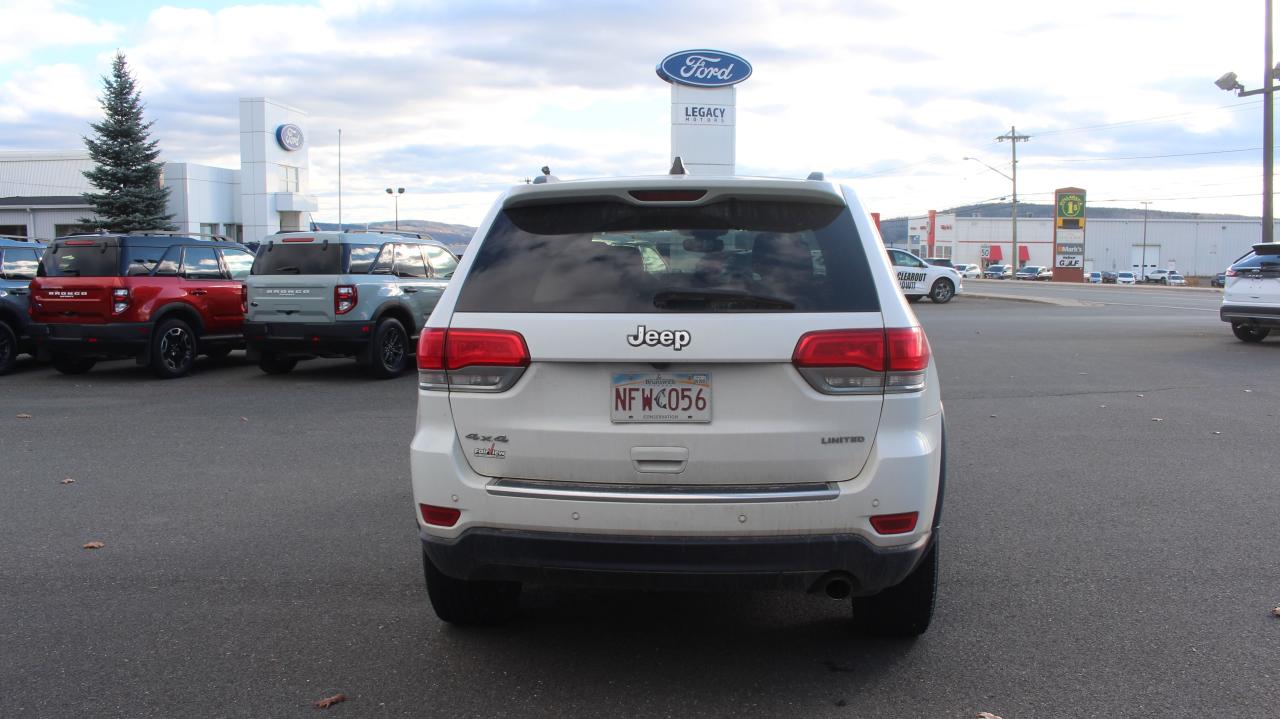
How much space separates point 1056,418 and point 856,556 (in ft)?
23.9

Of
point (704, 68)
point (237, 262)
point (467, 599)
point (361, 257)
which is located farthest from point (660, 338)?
point (704, 68)

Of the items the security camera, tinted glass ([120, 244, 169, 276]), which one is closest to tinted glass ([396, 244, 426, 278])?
tinted glass ([120, 244, 169, 276])

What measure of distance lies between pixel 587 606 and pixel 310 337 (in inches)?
350

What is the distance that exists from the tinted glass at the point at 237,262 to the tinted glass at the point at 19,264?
9.35 feet

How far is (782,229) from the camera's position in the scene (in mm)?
3750

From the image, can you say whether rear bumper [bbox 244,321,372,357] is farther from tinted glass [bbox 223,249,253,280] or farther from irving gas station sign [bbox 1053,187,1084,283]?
irving gas station sign [bbox 1053,187,1084,283]

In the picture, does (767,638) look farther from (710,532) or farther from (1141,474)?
(1141,474)

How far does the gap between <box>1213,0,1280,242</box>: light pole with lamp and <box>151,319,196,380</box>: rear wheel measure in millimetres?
27517

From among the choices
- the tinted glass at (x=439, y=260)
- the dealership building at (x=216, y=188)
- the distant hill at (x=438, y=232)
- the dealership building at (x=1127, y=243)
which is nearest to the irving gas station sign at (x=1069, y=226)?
the dealership building at (x=1127, y=243)

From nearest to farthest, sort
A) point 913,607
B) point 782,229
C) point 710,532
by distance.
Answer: point 710,532
point 782,229
point 913,607

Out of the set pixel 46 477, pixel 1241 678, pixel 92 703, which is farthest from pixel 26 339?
pixel 1241 678

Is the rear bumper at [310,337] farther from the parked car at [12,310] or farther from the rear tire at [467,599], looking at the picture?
the rear tire at [467,599]

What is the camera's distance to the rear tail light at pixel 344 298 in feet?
41.7

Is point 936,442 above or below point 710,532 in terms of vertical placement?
above
